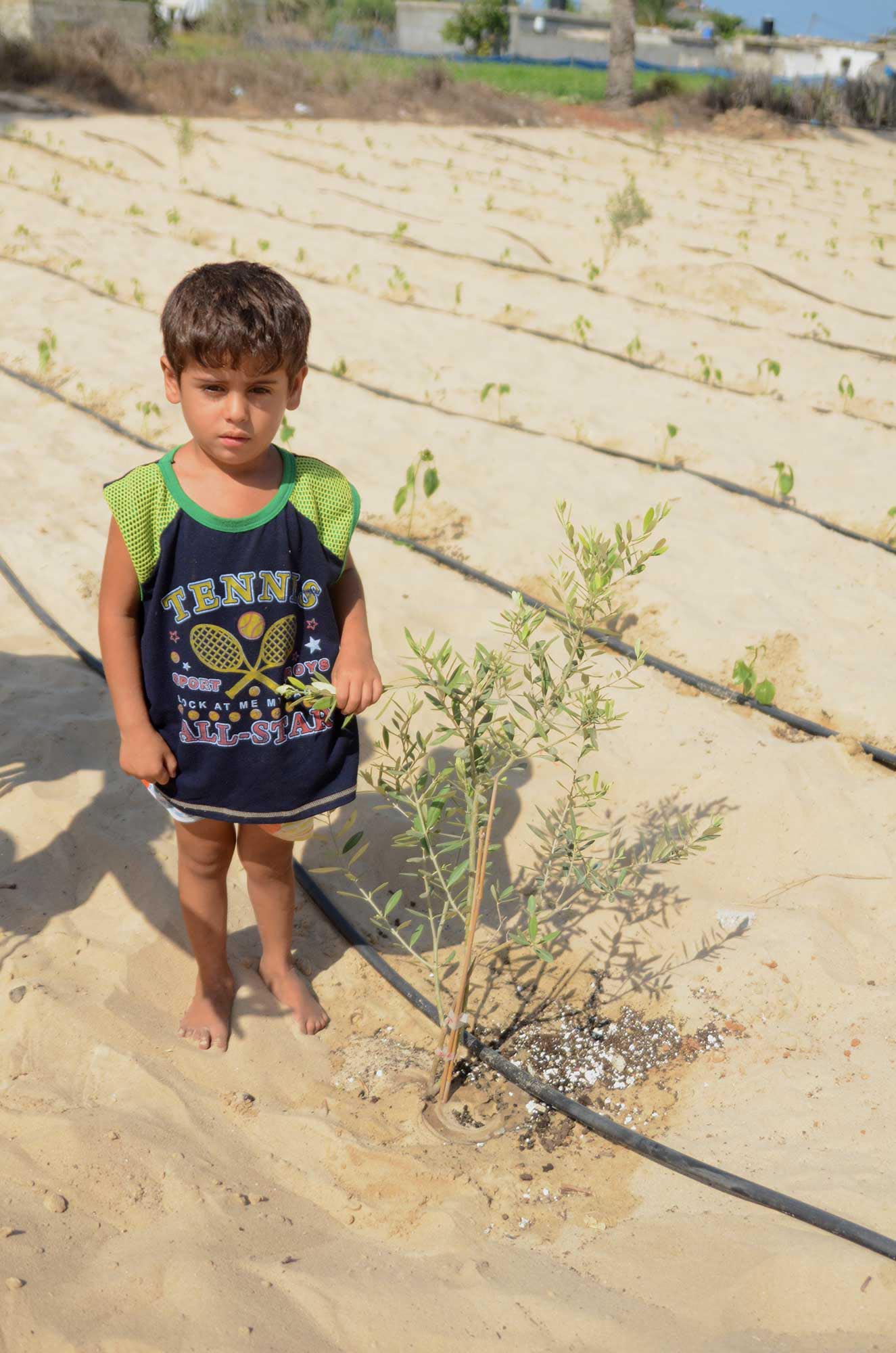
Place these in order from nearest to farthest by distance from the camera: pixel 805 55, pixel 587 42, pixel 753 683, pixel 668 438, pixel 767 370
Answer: pixel 753 683 < pixel 668 438 < pixel 767 370 < pixel 587 42 < pixel 805 55

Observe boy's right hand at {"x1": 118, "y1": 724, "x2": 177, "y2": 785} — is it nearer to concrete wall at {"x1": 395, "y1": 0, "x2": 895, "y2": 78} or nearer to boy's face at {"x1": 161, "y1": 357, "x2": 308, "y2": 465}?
boy's face at {"x1": 161, "y1": 357, "x2": 308, "y2": 465}

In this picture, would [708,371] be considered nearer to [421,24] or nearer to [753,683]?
[753,683]

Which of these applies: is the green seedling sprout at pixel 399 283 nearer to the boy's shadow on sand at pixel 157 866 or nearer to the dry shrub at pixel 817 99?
the boy's shadow on sand at pixel 157 866

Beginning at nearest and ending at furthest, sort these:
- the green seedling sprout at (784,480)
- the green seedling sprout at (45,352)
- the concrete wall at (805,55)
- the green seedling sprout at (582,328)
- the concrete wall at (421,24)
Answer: the green seedling sprout at (784,480) < the green seedling sprout at (45,352) < the green seedling sprout at (582,328) < the concrete wall at (421,24) < the concrete wall at (805,55)

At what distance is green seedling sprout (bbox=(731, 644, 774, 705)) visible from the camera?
369 centimetres

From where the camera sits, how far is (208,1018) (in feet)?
7.84

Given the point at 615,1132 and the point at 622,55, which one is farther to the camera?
the point at 622,55

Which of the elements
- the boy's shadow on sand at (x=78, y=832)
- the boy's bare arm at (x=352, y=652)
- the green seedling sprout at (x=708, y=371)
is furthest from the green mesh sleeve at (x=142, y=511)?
the green seedling sprout at (x=708, y=371)

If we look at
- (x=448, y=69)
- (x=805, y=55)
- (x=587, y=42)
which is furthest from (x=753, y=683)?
(x=805, y=55)

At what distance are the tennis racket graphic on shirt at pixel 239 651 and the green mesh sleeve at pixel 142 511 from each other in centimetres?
15

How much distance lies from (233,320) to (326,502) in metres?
0.39

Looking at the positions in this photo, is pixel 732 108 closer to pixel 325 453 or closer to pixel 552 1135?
pixel 325 453

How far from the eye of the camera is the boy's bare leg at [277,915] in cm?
230

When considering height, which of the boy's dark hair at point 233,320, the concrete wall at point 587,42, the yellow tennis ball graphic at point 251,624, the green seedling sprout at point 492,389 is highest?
the concrete wall at point 587,42
